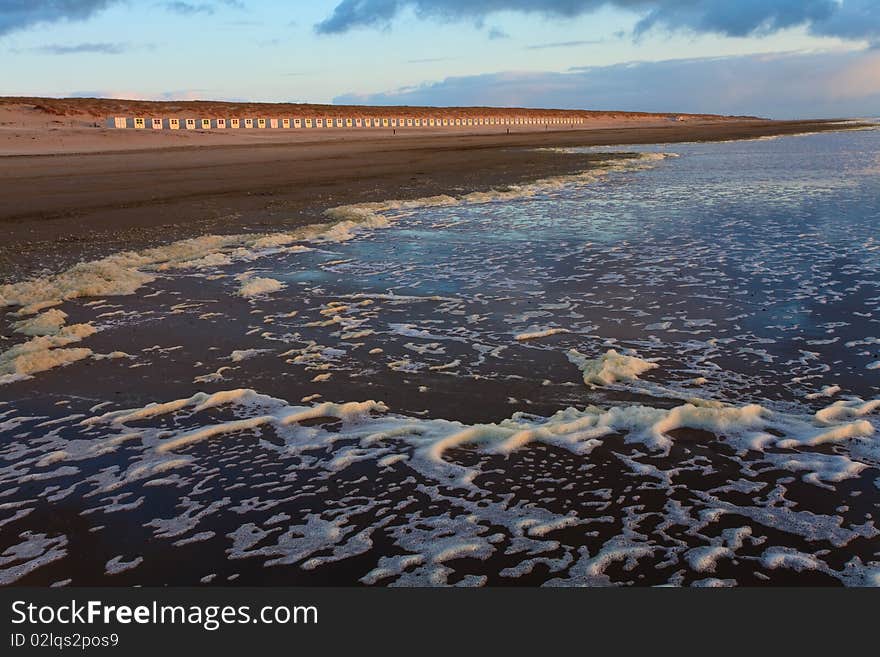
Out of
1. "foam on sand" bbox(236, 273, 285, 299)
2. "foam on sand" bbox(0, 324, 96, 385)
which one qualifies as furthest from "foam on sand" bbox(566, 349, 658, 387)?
"foam on sand" bbox(0, 324, 96, 385)

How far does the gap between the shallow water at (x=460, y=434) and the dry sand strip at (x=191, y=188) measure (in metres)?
4.19

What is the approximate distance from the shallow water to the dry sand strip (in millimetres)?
4187

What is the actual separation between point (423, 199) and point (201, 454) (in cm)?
1533

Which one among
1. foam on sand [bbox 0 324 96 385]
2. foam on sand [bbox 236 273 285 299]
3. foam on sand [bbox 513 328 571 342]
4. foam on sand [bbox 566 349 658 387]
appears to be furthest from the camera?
foam on sand [bbox 236 273 285 299]

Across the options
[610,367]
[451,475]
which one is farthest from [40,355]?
[610,367]

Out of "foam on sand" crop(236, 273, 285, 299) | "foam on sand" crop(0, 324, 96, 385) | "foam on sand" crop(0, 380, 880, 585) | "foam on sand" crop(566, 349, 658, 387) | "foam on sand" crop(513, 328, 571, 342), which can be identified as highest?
"foam on sand" crop(236, 273, 285, 299)

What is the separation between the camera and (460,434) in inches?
193

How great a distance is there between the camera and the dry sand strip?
13.2 m

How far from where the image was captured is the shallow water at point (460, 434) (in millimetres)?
3590

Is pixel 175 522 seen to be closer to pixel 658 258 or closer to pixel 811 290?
pixel 811 290

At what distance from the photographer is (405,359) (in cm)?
656

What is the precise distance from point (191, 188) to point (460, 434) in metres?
19.1

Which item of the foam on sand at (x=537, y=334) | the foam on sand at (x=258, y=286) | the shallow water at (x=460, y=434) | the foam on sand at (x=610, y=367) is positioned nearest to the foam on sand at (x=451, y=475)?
the shallow water at (x=460, y=434)

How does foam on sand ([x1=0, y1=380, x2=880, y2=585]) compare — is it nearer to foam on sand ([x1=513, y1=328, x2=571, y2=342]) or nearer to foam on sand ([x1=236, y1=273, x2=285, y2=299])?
foam on sand ([x1=513, y1=328, x2=571, y2=342])
